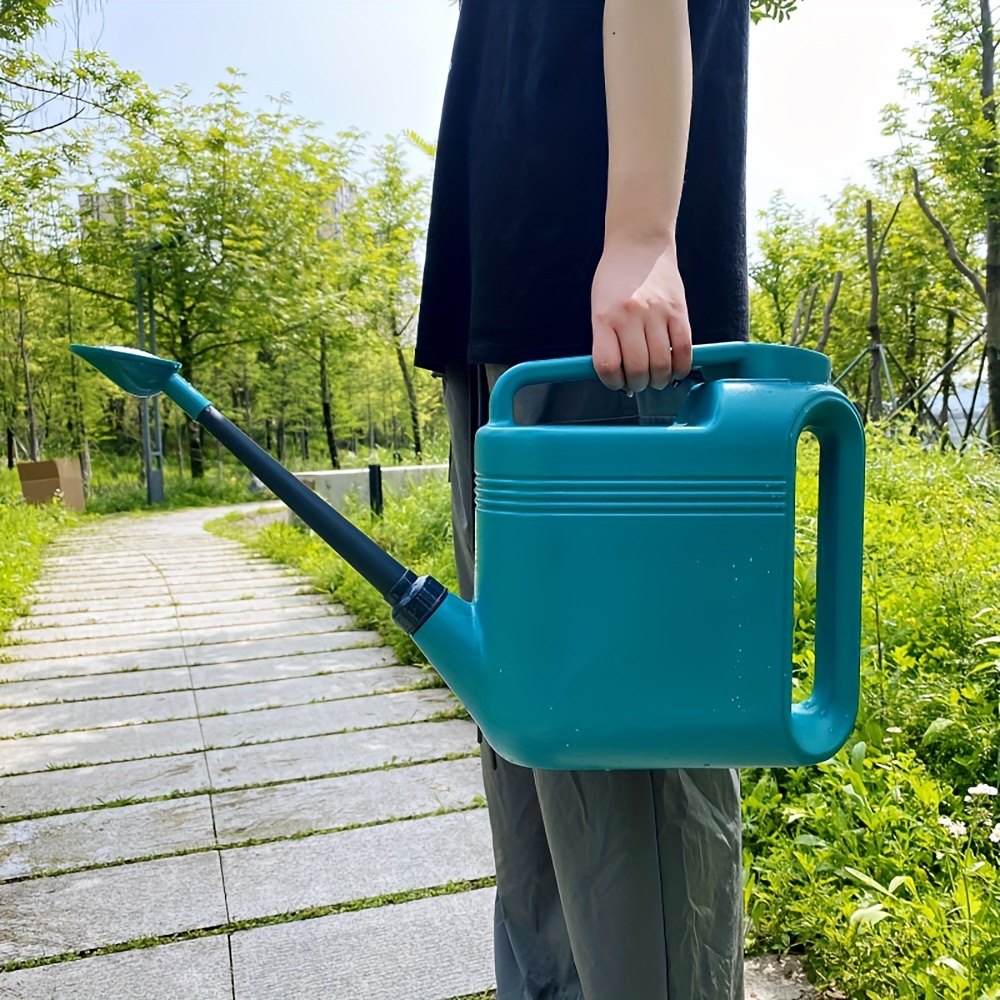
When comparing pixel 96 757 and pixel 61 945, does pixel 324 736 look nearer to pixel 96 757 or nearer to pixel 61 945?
pixel 96 757

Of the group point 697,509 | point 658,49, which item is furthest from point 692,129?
point 697,509

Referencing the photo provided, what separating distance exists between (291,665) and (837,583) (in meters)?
2.87

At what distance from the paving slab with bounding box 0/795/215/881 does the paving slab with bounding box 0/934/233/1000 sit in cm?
38

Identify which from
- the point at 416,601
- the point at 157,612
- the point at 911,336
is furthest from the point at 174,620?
the point at 911,336

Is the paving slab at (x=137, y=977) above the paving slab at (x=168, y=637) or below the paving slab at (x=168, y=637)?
below

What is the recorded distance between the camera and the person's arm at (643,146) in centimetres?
71

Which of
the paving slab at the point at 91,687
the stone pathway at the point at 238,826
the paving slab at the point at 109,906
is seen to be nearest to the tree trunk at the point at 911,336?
the stone pathway at the point at 238,826

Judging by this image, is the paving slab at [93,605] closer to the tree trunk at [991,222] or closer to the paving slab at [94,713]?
the paving slab at [94,713]

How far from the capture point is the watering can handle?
71 cm

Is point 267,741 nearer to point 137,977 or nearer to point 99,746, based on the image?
point 99,746

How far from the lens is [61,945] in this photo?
151 cm

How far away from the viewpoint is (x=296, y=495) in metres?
0.88

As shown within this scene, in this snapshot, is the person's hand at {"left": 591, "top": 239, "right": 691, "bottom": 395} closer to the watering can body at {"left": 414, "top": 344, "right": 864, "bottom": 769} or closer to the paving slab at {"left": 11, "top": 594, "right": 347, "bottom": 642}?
the watering can body at {"left": 414, "top": 344, "right": 864, "bottom": 769}

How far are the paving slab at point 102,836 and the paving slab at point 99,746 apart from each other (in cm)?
37
